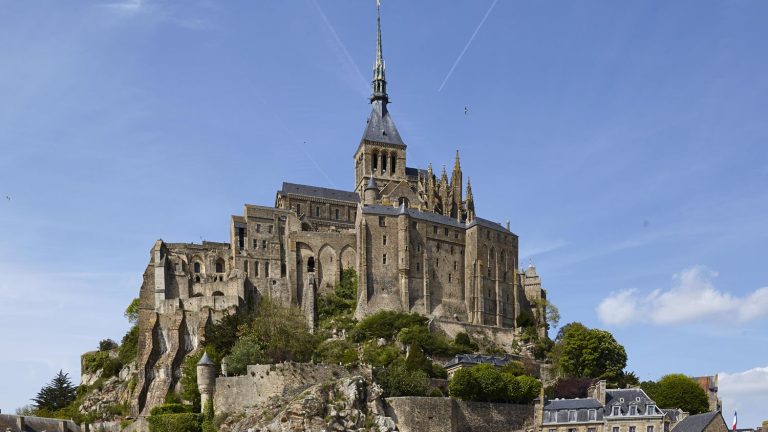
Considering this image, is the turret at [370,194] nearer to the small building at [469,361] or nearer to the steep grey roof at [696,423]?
the small building at [469,361]

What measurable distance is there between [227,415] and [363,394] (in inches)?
325

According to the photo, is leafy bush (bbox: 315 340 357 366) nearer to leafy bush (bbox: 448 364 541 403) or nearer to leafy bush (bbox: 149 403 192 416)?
leafy bush (bbox: 448 364 541 403)

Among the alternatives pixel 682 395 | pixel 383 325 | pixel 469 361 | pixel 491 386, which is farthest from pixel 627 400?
pixel 383 325

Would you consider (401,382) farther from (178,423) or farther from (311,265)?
(311,265)

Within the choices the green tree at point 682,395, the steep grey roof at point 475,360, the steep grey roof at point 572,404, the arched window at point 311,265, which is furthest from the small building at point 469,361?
the arched window at point 311,265

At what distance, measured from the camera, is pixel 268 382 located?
5875cm

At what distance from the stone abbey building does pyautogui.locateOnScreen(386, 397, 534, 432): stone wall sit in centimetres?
2007

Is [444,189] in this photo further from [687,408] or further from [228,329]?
[687,408]

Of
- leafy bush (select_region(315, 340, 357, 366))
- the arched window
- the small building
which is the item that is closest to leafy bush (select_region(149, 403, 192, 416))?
leafy bush (select_region(315, 340, 357, 366))

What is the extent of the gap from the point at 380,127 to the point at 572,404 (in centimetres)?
5002

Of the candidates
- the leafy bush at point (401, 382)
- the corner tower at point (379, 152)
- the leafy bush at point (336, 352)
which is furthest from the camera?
the corner tower at point (379, 152)

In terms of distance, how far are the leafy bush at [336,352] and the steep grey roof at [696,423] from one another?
23.0 m

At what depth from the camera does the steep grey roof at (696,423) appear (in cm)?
5425

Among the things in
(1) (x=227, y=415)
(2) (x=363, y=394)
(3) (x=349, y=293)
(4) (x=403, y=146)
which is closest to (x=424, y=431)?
(2) (x=363, y=394)
